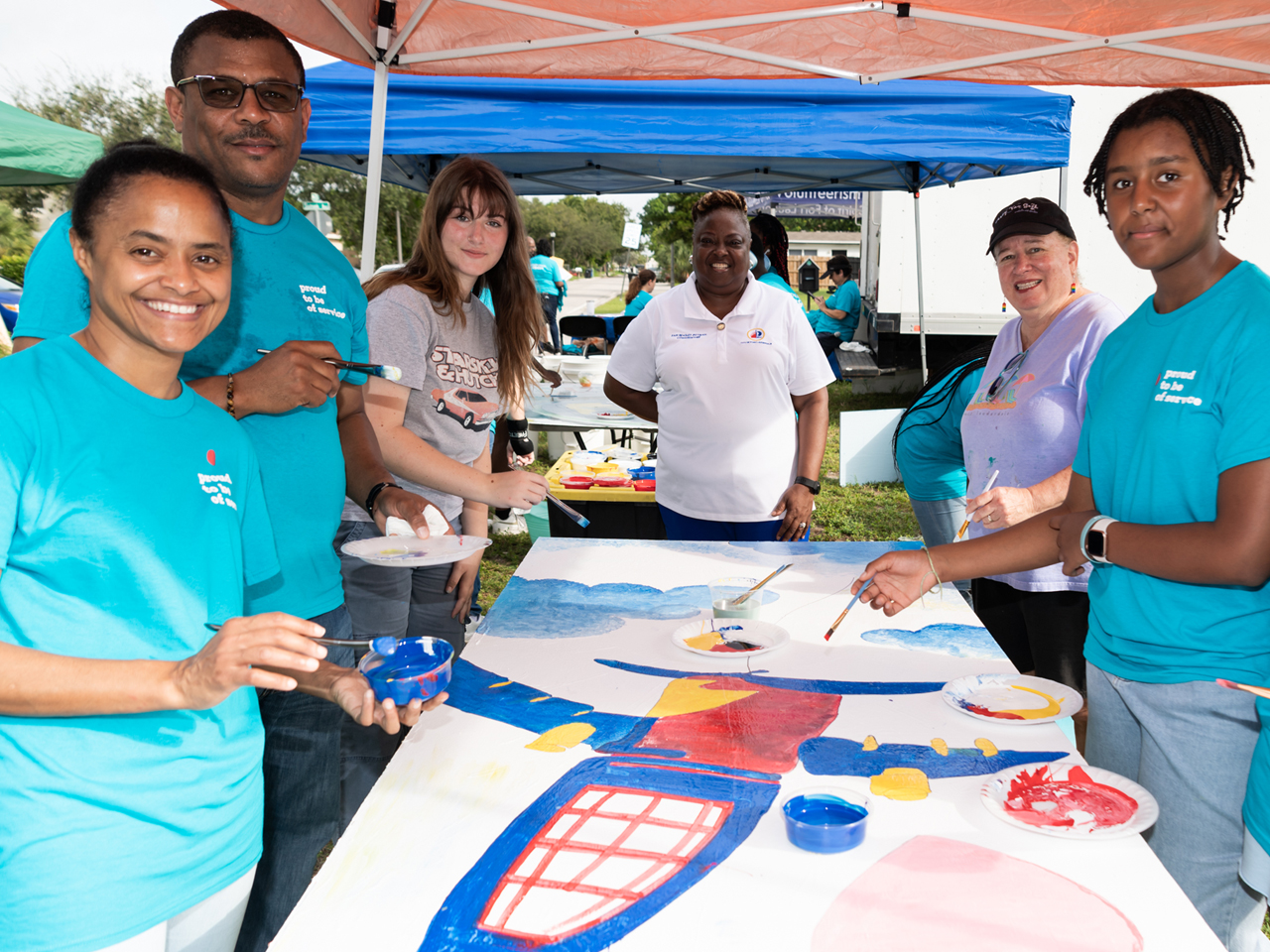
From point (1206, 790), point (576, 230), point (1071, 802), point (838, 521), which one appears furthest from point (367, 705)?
point (576, 230)

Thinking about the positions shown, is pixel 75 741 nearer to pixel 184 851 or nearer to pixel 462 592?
pixel 184 851

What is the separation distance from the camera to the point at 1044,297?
2480mm

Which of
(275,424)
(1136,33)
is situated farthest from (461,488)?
(1136,33)

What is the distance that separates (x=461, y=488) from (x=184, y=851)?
1.22 meters

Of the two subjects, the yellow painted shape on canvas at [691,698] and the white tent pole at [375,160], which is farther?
the white tent pole at [375,160]

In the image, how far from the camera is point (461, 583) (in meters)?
2.55

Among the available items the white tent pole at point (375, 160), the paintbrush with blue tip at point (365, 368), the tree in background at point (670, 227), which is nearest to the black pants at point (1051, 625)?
the paintbrush with blue tip at point (365, 368)

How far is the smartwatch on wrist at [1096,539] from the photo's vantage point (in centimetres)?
155

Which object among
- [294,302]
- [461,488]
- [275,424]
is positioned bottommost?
[461,488]

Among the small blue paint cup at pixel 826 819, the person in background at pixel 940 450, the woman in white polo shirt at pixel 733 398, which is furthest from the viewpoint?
the person in background at pixel 940 450

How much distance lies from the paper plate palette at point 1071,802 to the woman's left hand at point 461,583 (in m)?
1.56

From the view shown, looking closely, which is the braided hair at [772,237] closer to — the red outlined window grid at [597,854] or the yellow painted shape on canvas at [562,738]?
the yellow painted shape on canvas at [562,738]

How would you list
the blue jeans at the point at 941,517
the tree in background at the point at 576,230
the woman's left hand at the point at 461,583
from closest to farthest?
1. the woman's left hand at the point at 461,583
2. the blue jeans at the point at 941,517
3. the tree in background at the point at 576,230

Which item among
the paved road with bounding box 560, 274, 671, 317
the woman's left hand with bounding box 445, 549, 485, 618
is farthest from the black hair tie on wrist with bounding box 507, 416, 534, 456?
the paved road with bounding box 560, 274, 671, 317
